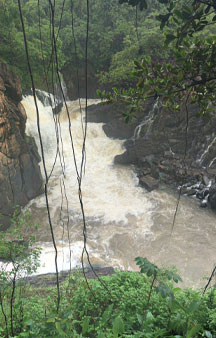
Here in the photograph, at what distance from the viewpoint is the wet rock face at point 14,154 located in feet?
23.5

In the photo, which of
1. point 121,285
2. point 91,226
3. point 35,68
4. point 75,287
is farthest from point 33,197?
point 121,285

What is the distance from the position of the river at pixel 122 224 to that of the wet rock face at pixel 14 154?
673 millimetres

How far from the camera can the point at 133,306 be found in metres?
2.56

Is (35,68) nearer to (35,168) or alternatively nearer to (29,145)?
(29,145)

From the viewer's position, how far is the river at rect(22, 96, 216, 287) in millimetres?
6203

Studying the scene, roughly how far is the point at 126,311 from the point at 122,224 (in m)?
5.33

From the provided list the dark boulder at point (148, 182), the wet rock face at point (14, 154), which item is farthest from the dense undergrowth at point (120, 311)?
the dark boulder at point (148, 182)

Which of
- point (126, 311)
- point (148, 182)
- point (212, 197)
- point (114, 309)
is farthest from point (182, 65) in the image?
point (148, 182)

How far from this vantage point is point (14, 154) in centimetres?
793

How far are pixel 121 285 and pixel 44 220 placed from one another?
16.9 feet

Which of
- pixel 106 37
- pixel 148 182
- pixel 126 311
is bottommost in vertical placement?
pixel 148 182

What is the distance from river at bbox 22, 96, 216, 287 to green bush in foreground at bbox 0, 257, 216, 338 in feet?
5.31

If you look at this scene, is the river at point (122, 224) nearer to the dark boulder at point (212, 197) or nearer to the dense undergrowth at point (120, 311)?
the dark boulder at point (212, 197)

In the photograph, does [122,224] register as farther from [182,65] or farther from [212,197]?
[182,65]
